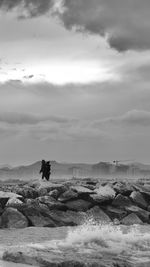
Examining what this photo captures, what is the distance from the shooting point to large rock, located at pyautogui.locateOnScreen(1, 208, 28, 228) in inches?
790

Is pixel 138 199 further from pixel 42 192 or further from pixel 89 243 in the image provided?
pixel 89 243

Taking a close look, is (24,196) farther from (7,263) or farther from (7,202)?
(7,263)

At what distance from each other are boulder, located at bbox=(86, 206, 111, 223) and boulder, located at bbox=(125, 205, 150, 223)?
1.54 metres

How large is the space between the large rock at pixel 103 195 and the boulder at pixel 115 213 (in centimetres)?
51

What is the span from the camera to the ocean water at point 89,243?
493 inches

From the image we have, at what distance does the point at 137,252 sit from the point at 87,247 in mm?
1407

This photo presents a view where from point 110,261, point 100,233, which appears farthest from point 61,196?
point 110,261

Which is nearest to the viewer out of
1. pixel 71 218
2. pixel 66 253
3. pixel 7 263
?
pixel 7 263

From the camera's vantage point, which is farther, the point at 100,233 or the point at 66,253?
the point at 100,233

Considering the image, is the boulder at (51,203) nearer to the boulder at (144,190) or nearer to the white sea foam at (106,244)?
the boulder at (144,190)

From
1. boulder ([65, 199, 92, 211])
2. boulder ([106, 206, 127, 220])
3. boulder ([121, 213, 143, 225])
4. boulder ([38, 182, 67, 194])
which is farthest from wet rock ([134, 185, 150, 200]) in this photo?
boulder ([38, 182, 67, 194])

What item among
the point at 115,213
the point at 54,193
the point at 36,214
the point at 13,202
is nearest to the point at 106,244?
the point at 36,214

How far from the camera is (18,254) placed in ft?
37.5

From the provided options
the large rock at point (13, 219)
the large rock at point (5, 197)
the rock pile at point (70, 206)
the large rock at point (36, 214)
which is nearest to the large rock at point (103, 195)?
the rock pile at point (70, 206)
